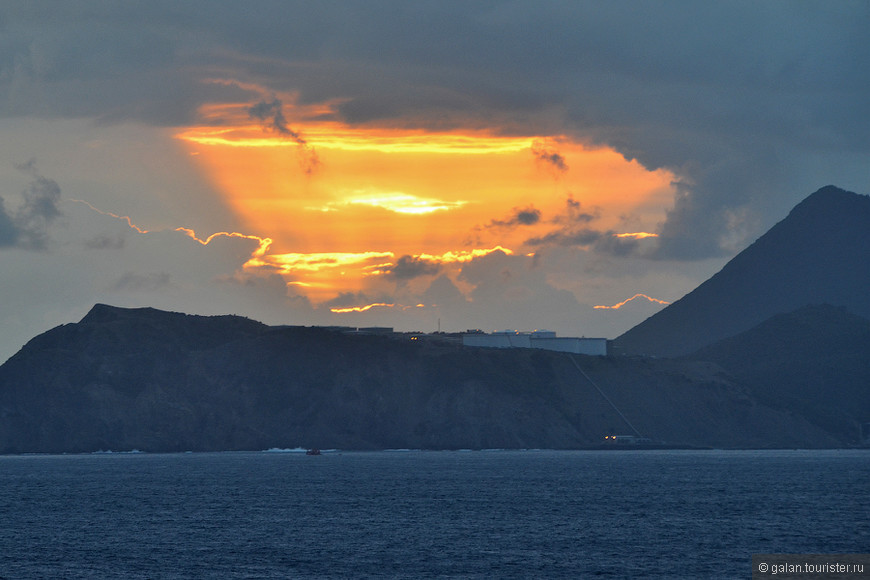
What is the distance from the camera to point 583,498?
6796 inches

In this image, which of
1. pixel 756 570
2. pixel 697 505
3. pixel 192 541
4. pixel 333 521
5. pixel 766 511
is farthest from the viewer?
pixel 697 505

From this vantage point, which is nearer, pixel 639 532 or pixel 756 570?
pixel 756 570

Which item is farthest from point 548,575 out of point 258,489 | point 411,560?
point 258,489

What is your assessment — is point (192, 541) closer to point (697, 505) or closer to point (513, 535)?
point (513, 535)

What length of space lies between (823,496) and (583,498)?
112 ft

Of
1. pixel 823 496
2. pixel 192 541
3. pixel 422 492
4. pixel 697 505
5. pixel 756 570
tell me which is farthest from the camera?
pixel 422 492

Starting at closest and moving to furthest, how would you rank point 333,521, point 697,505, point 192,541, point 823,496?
1. point 192,541
2. point 333,521
3. point 697,505
4. point 823,496

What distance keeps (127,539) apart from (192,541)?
8.04m

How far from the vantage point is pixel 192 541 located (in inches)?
4779

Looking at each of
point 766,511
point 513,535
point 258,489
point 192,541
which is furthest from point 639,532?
point 258,489

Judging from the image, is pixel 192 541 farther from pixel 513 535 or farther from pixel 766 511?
pixel 766 511

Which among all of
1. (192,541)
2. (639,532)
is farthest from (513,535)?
(192,541)

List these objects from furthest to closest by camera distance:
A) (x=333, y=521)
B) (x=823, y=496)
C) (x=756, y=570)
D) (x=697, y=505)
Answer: (x=823, y=496), (x=697, y=505), (x=333, y=521), (x=756, y=570)

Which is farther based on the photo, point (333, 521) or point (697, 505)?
point (697, 505)
